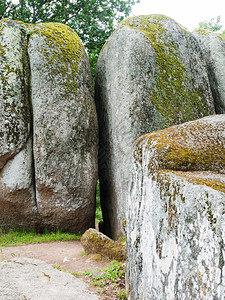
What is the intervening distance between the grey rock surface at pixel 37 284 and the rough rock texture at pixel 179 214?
38.5 inches

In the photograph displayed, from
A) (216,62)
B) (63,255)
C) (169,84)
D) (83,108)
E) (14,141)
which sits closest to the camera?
(63,255)

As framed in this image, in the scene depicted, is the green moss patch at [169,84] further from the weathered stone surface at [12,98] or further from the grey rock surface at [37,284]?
the grey rock surface at [37,284]

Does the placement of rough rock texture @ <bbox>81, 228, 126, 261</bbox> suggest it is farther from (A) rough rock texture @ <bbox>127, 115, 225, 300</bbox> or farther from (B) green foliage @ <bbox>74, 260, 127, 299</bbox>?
(A) rough rock texture @ <bbox>127, 115, 225, 300</bbox>

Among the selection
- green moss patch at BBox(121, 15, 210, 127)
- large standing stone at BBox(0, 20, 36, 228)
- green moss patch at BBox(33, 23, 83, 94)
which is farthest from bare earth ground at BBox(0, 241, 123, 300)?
green moss patch at BBox(33, 23, 83, 94)

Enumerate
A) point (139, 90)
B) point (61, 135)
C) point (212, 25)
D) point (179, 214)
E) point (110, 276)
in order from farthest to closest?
point (212, 25)
point (61, 135)
point (139, 90)
point (110, 276)
point (179, 214)

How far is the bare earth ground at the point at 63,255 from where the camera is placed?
232 inches

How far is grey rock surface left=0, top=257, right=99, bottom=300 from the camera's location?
388cm

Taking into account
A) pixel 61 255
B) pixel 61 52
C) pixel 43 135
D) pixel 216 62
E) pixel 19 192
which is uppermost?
pixel 61 52

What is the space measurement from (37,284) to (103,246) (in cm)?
213

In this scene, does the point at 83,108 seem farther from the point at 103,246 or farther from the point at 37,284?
the point at 37,284

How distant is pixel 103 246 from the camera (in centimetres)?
624

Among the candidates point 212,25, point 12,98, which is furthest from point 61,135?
point 212,25

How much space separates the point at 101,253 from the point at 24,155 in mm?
3478

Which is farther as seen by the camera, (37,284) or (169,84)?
(169,84)
